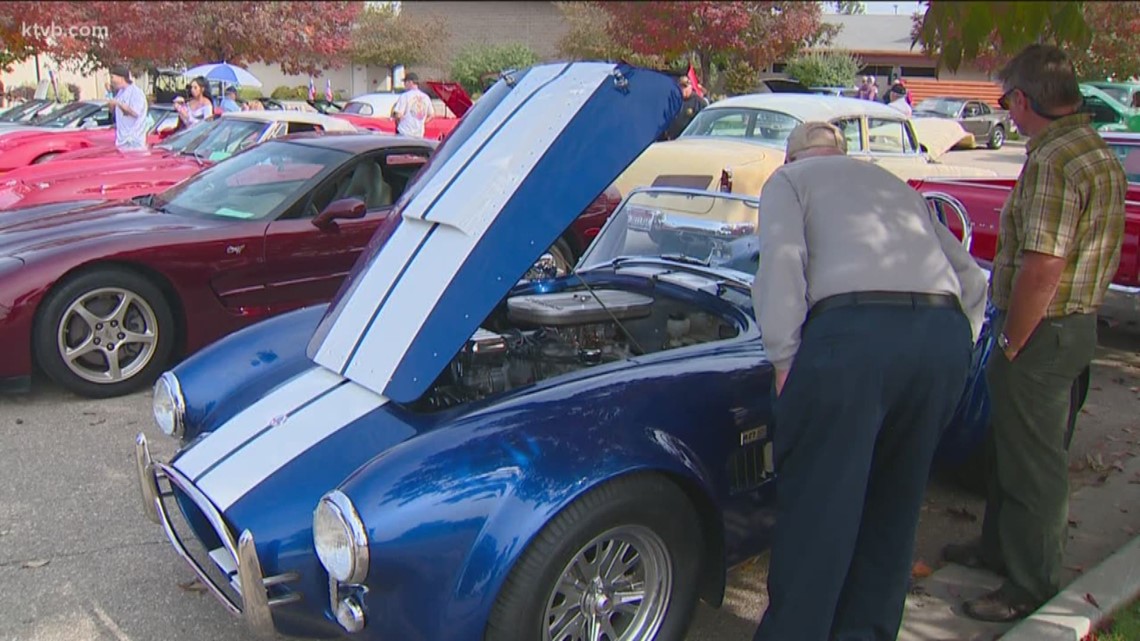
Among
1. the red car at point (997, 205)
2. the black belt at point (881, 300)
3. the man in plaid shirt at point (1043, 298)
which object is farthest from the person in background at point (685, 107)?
the red car at point (997, 205)

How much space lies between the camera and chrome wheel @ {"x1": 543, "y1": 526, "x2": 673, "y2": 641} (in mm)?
2562

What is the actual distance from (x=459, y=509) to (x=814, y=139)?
1.46 meters

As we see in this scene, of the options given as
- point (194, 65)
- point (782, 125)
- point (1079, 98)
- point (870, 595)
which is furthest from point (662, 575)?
point (194, 65)

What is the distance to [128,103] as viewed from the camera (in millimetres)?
9969

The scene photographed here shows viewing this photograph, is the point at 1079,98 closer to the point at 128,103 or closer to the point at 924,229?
the point at 924,229

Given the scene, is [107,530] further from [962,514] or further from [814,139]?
[962,514]

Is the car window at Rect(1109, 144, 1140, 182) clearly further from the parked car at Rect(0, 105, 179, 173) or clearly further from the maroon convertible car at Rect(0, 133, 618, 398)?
the parked car at Rect(0, 105, 179, 173)

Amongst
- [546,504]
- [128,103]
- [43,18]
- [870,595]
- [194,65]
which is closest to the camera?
[546,504]

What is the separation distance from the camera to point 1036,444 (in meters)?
3.06

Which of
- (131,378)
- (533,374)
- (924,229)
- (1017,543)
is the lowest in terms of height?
(131,378)

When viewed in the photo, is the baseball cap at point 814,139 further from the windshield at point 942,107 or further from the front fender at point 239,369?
the windshield at point 942,107

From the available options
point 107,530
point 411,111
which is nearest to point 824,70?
point 411,111

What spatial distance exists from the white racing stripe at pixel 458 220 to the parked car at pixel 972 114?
24.5 meters

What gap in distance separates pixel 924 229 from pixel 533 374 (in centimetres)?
144
